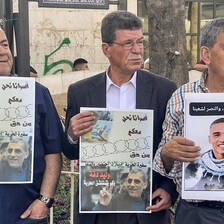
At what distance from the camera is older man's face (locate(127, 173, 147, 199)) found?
298 cm

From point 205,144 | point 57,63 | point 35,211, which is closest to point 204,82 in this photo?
point 205,144

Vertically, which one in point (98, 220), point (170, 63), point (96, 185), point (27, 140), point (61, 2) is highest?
point (61, 2)

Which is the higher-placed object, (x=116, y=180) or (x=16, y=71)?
(x=16, y=71)

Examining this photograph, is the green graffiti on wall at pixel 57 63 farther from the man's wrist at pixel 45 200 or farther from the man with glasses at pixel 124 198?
the man with glasses at pixel 124 198

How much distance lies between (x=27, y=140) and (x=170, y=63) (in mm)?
2512

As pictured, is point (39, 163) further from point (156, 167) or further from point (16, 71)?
point (16, 71)

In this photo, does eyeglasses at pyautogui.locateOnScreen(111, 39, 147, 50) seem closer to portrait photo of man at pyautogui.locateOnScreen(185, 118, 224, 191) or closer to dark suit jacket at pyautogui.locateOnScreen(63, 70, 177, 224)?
dark suit jacket at pyautogui.locateOnScreen(63, 70, 177, 224)

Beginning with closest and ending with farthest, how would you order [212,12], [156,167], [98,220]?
[156,167]
[98,220]
[212,12]

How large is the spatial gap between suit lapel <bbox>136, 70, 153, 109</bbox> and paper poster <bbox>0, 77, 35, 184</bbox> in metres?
0.61

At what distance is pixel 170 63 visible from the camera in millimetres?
5211

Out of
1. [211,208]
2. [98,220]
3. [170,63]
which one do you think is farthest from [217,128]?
[170,63]

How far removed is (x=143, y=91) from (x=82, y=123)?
44cm

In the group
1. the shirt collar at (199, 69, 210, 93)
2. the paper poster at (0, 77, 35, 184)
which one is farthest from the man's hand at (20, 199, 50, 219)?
the shirt collar at (199, 69, 210, 93)

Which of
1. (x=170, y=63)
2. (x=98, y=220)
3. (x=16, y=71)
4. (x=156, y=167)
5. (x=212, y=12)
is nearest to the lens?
(x=156, y=167)
